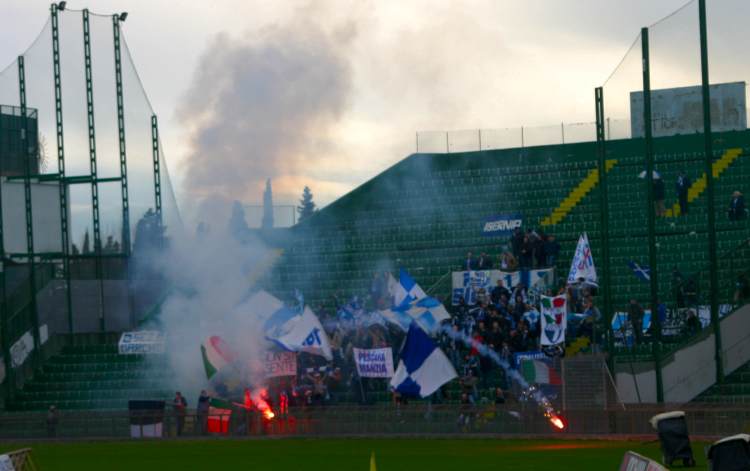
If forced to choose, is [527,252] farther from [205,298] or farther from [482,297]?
[205,298]

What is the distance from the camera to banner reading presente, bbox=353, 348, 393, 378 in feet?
132

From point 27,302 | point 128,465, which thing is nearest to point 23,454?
point 128,465

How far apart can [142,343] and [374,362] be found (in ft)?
35.1

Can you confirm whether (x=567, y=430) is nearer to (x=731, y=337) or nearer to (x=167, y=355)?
(x=731, y=337)

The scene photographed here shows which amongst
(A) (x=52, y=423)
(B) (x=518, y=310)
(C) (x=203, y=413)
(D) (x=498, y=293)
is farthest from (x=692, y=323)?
(A) (x=52, y=423)

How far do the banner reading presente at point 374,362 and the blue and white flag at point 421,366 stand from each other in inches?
32.1

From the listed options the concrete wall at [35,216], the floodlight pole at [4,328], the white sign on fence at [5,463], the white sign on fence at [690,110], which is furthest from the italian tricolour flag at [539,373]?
the white sign on fence at [5,463]

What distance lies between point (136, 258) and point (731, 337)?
21.9 m

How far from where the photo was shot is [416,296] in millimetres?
41312

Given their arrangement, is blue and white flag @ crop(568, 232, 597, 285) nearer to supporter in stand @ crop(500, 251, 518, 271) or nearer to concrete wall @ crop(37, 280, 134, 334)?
supporter in stand @ crop(500, 251, 518, 271)

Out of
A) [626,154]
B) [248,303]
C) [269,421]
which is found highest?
[626,154]

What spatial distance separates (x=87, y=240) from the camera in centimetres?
5025

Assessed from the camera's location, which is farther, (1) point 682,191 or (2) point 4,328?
(2) point 4,328

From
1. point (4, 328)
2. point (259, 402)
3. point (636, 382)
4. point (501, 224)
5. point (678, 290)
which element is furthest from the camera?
point (501, 224)
